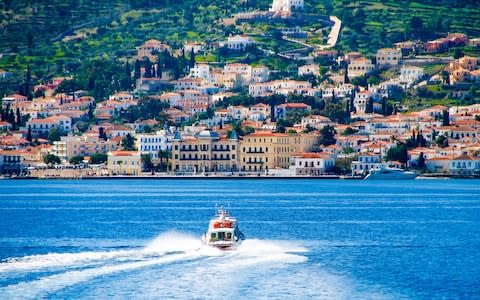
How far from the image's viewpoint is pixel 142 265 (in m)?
47.7

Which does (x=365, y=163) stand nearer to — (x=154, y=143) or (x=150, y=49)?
(x=154, y=143)

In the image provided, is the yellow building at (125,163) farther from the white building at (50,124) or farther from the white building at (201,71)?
the white building at (201,71)

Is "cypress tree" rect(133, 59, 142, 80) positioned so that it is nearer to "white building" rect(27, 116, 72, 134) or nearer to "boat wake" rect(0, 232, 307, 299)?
"white building" rect(27, 116, 72, 134)

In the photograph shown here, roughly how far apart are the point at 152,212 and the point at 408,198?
21575 millimetres

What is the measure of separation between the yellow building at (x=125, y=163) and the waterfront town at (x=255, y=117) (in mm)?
125

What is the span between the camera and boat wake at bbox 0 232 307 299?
4359cm

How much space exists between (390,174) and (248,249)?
79.6 meters

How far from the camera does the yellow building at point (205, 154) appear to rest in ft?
460

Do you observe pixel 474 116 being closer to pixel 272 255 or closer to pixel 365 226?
pixel 365 226

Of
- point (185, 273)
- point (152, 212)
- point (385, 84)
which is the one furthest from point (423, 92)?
point (185, 273)

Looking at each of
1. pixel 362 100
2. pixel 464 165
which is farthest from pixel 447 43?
pixel 464 165

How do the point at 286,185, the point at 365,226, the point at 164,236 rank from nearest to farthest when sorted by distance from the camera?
the point at 164,236
the point at 365,226
the point at 286,185

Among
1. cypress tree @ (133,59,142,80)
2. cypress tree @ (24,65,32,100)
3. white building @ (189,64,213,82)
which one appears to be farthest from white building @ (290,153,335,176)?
cypress tree @ (24,65,32,100)

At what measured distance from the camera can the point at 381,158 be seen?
449 feet
